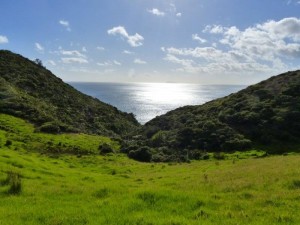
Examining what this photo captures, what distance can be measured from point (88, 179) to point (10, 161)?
24.0 feet

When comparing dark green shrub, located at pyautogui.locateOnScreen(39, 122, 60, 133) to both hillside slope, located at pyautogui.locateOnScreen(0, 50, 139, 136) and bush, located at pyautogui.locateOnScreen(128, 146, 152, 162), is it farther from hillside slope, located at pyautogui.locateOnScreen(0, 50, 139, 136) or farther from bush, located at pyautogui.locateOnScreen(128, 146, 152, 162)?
bush, located at pyautogui.locateOnScreen(128, 146, 152, 162)

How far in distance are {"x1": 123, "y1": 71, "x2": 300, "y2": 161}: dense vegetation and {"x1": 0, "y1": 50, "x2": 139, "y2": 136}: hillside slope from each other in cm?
2563

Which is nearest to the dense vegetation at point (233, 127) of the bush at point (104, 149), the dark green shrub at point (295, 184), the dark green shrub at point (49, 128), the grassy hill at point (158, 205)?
the bush at point (104, 149)

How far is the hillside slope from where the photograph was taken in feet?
336

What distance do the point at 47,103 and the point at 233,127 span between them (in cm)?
7270

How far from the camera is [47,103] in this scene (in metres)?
132

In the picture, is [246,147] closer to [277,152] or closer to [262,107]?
[277,152]

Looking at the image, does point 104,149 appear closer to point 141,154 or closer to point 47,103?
point 141,154

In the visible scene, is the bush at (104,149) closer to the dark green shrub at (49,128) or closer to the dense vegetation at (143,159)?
the dense vegetation at (143,159)

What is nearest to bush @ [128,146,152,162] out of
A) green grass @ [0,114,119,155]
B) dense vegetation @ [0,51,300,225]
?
dense vegetation @ [0,51,300,225]

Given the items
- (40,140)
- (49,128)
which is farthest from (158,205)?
(49,128)

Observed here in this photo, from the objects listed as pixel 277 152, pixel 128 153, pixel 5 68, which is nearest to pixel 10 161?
pixel 128 153

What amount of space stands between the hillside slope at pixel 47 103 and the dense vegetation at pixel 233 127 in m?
25.6

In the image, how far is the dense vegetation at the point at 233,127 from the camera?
75.6m
